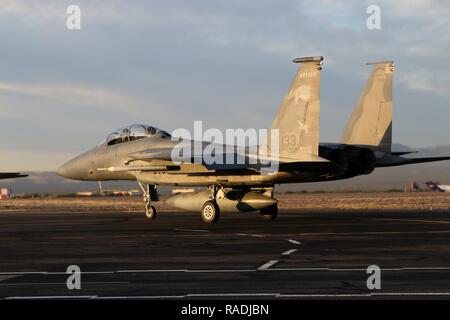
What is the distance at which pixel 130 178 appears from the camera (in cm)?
2986

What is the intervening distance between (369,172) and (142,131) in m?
9.16

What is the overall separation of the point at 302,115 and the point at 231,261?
9.98 metres

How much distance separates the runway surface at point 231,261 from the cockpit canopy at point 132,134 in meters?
5.99

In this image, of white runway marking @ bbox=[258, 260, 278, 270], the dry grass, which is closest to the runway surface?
white runway marking @ bbox=[258, 260, 278, 270]

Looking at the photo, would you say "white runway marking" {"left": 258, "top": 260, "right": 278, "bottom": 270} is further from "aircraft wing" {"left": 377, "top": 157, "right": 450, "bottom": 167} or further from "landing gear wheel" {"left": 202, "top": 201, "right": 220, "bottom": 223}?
"aircraft wing" {"left": 377, "top": 157, "right": 450, "bottom": 167}

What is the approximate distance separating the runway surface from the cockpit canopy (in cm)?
599

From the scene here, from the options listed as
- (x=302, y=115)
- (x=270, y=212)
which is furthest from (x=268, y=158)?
(x=270, y=212)

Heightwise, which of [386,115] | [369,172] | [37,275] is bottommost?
[37,275]

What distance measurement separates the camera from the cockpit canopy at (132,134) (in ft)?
94.7

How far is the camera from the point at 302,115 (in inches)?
912

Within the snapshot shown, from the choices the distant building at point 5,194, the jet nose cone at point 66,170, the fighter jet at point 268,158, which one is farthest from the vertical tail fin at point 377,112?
the distant building at point 5,194

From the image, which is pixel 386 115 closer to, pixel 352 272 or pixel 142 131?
pixel 142 131

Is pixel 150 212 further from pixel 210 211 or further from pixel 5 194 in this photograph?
pixel 5 194
